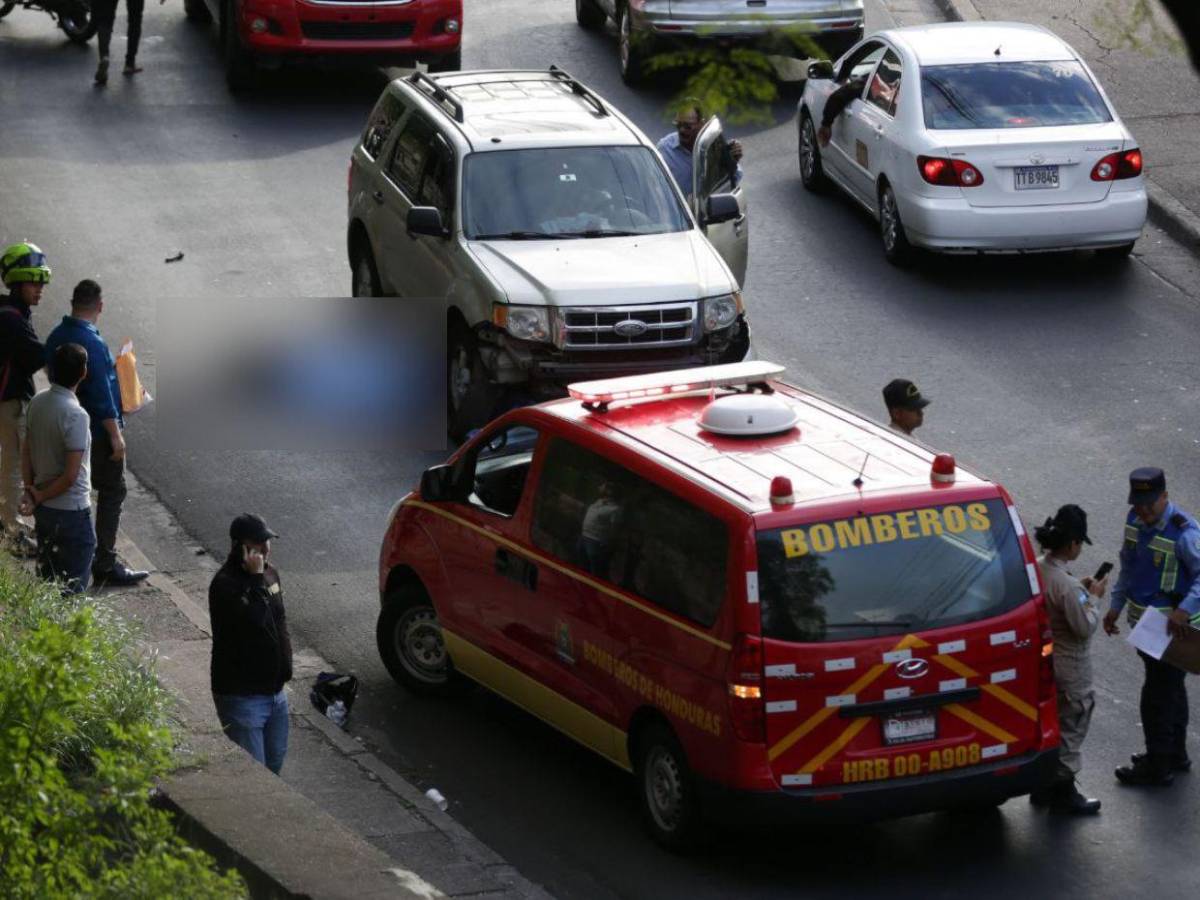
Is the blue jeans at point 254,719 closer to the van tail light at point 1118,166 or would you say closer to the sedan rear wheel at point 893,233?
the sedan rear wheel at point 893,233

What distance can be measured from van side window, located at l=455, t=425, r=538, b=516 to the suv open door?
5.49 meters

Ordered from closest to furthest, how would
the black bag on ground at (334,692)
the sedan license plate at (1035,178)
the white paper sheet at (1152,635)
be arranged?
the white paper sheet at (1152,635) → the black bag on ground at (334,692) → the sedan license plate at (1035,178)

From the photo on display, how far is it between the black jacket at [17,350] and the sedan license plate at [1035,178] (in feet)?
27.0

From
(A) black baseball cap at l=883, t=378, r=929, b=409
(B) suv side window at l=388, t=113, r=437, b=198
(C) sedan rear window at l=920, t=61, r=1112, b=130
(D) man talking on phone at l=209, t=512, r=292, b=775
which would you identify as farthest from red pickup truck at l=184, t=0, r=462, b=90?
(D) man talking on phone at l=209, t=512, r=292, b=775

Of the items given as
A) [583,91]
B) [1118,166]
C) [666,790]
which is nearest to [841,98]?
[1118,166]

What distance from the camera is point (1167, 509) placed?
1063 cm

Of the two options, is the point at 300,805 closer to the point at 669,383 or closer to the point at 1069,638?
the point at 669,383

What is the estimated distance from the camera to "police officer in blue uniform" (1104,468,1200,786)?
1050 centimetres

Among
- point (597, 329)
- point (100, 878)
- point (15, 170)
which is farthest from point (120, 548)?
point (15, 170)

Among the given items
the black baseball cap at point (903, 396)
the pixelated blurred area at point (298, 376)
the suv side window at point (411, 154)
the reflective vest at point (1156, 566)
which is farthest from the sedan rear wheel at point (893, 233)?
the reflective vest at point (1156, 566)

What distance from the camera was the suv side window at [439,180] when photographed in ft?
51.8

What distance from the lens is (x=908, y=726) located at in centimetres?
938

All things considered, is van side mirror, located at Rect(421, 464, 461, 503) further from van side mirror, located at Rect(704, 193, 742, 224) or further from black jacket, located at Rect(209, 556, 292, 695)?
van side mirror, located at Rect(704, 193, 742, 224)

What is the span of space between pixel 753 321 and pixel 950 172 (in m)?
1.99
